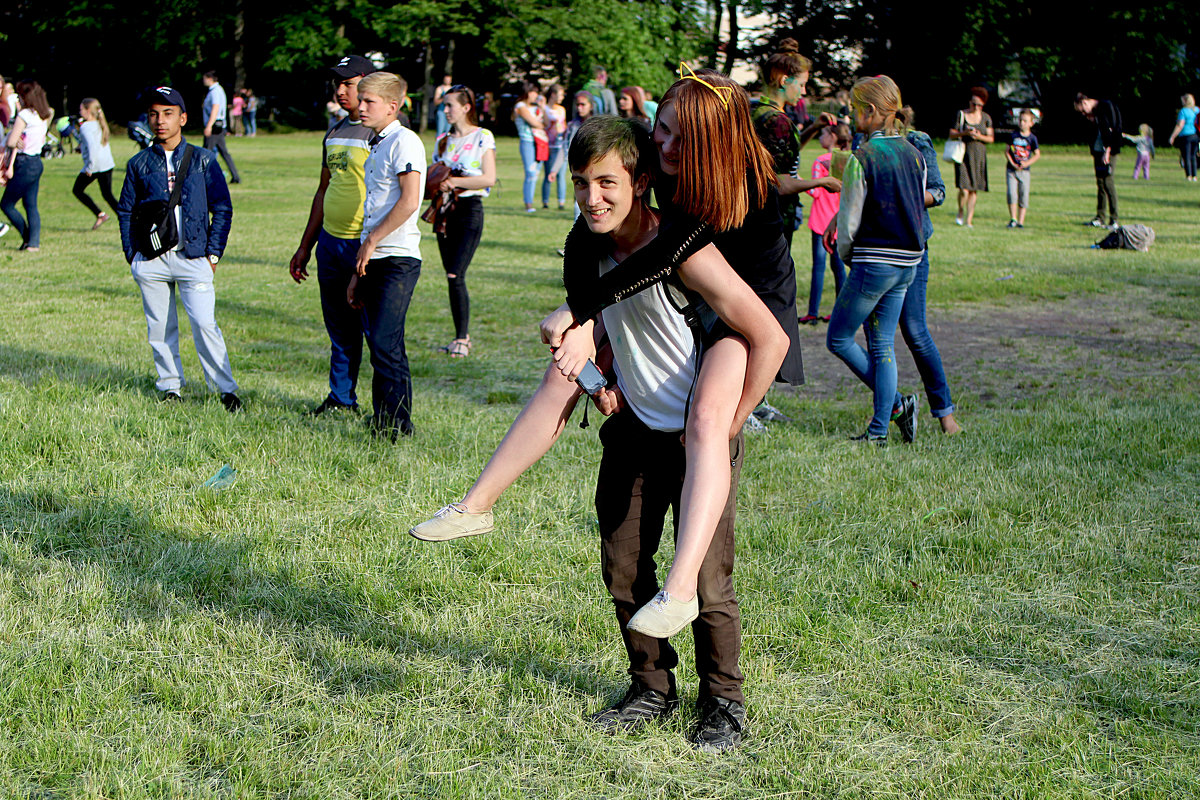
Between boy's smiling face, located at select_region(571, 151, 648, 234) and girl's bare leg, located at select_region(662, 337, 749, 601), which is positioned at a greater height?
boy's smiling face, located at select_region(571, 151, 648, 234)

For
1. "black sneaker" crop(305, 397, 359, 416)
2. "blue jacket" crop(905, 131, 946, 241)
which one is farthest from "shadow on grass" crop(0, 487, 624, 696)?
"blue jacket" crop(905, 131, 946, 241)

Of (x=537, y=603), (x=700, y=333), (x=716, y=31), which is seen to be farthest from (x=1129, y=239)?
(x=716, y=31)

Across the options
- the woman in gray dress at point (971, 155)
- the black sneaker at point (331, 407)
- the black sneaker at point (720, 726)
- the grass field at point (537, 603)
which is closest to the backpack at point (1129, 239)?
the woman in gray dress at point (971, 155)

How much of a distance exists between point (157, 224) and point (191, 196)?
275mm

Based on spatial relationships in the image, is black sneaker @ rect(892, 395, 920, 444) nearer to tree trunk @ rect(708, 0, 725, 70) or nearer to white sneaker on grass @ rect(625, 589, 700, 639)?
white sneaker on grass @ rect(625, 589, 700, 639)

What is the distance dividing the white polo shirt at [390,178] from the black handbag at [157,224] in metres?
1.29

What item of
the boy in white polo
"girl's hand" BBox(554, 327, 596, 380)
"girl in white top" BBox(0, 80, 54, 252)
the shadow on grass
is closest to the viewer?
"girl's hand" BBox(554, 327, 596, 380)

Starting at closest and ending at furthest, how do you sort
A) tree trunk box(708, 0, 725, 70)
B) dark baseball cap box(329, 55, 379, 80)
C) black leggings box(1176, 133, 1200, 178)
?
1. dark baseball cap box(329, 55, 379, 80)
2. black leggings box(1176, 133, 1200, 178)
3. tree trunk box(708, 0, 725, 70)

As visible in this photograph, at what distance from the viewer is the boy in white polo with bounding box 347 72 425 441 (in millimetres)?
6070

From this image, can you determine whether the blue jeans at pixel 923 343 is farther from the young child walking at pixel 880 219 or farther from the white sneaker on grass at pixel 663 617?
the white sneaker on grass at pixel 663 617

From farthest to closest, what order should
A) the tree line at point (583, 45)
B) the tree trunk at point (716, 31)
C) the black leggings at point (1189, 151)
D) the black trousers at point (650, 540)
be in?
the tree trunk at point (716, 31) < the tree line at point (583, 45) < the black leggings at point (1189, 151) < the black trousers at point (650, 540)

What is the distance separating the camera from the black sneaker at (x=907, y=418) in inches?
254

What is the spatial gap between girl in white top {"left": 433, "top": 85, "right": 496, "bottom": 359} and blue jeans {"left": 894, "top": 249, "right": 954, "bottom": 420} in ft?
11.2

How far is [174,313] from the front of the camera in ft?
23.0
